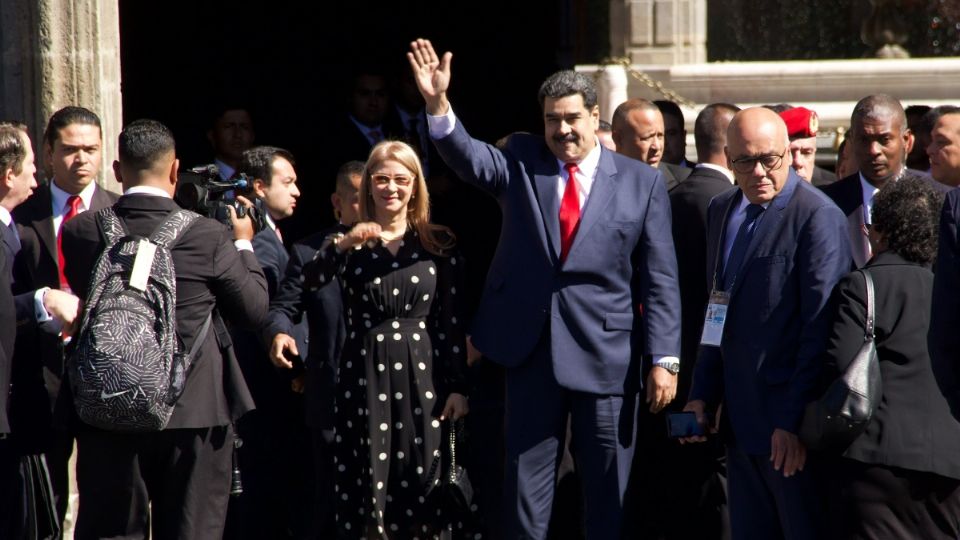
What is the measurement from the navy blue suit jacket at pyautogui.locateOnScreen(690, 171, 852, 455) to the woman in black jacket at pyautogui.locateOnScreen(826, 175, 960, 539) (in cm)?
11

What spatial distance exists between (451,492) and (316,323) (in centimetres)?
101

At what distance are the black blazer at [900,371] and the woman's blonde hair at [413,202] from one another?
1.69m

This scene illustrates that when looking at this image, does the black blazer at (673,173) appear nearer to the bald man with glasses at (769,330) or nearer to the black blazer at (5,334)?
the bald man with glasses at (769,330)

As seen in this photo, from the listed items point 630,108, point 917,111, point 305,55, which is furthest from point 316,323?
point 305,55

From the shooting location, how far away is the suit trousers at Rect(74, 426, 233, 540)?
17.4 ft

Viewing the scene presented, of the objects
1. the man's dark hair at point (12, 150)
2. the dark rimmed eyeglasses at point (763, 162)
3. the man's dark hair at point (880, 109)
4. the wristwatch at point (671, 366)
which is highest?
the man's dark hair at point (880, 109)

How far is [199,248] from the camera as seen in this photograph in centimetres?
539

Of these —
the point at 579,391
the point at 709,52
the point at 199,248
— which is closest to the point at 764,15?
the point at 709,52

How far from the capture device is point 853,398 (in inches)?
191

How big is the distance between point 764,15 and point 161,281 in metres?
5.75

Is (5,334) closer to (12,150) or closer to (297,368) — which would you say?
(12,150)

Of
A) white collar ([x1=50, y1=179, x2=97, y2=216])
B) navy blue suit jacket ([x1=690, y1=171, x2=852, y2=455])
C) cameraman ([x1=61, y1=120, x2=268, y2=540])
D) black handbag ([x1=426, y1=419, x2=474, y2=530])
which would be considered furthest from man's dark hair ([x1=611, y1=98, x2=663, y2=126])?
white collar ([x1=50, y1=179, x2=97, y2=216])

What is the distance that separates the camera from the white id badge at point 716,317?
5301 mm

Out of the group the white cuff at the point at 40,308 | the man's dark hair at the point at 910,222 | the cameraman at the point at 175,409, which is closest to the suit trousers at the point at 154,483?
the cameraman at the point at 175,409
